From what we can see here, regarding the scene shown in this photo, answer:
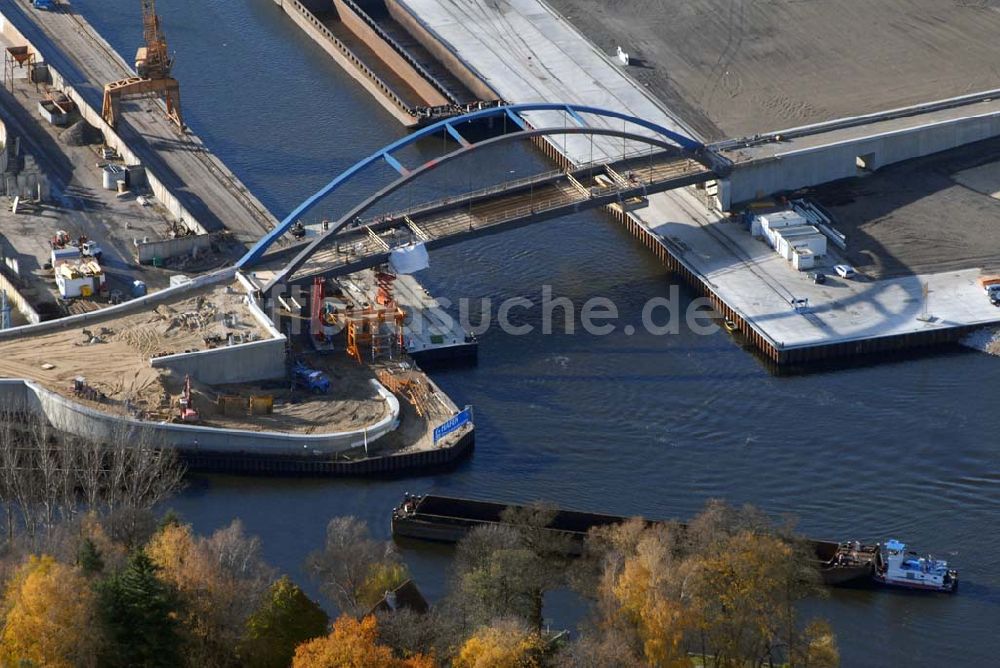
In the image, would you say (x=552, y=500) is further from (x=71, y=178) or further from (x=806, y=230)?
(x=71, y=178)

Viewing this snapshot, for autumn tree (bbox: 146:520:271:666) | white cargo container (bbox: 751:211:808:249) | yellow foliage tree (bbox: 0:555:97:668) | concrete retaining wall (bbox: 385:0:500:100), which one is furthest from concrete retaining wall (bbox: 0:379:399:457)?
concrete retaining wall (bbox: 385:0:500:100)

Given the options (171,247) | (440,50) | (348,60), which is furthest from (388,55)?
(171,247)

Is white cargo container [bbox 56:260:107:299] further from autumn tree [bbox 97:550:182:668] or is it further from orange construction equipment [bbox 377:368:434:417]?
autumn tree [bbox 97:550:182:668]

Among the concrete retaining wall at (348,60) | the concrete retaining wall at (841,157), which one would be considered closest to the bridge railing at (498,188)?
the concrete retaining wall at (841,157)

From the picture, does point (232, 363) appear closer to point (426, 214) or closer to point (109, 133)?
point (426, 214)

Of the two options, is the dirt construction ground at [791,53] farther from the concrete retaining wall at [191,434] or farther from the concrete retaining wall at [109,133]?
the concrete retaining wall at [191,434]

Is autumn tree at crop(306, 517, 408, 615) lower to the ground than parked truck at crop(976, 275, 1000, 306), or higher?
lower
